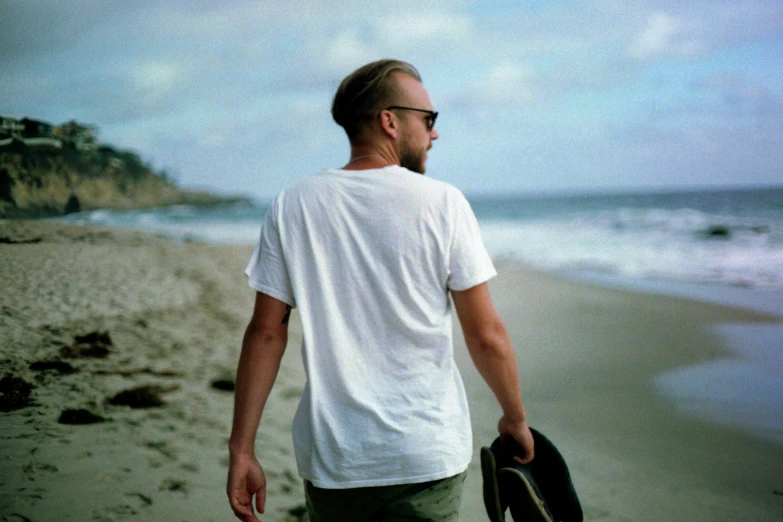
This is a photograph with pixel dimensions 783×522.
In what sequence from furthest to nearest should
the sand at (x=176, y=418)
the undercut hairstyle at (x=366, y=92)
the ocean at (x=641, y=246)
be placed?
the ocean at (x=641, y=246) → the sand at (x=176, y=418) → the undercut hairstyle at (x=366, y=92)

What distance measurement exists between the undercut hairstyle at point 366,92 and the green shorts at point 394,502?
2.80 feet

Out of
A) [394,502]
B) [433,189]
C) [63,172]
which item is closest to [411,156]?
[433,189]

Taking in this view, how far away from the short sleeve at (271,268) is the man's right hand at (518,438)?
629 mm

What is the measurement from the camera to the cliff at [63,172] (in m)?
3.20

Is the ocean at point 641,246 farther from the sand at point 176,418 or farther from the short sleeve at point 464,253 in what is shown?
the short sleeve at point 464,253

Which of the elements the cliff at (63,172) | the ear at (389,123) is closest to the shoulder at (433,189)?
the ear at (389,123)

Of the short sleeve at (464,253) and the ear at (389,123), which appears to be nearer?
the short sleeve at (464,253)

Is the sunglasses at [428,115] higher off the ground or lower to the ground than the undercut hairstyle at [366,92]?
lower

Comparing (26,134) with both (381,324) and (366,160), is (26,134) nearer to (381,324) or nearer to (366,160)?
(366,160)

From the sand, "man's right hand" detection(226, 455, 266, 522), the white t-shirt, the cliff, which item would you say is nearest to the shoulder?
the white t-shirt

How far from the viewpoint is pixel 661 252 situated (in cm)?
1412

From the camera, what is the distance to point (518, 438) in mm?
1675

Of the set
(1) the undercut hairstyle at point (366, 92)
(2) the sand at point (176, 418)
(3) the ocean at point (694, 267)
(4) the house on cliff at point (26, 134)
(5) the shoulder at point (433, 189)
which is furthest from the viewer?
(3) the ocean at point (694, 267)

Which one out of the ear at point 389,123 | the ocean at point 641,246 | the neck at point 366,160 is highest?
the ear at point 389,123
